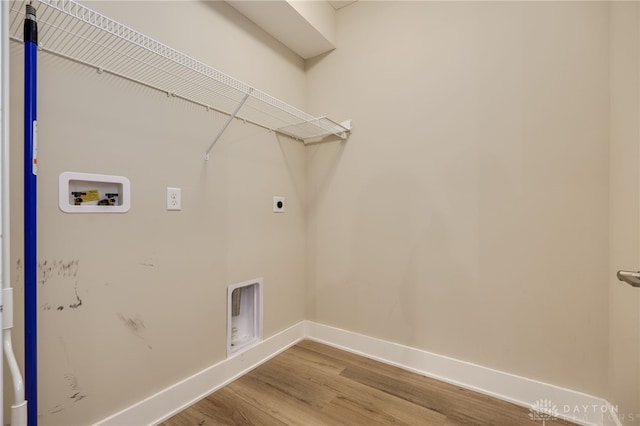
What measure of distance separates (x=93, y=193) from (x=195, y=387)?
107 centimetres

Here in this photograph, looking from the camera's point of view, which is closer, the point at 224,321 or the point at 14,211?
the point at 14,211

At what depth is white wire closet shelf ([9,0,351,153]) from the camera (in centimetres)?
94

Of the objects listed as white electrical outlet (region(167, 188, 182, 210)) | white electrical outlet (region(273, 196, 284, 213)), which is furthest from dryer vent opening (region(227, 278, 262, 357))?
white electrical outlet (region(167, 188, 182, 210))

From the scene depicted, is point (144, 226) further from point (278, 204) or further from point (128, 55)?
point (278, 204)

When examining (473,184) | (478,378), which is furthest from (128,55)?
(478,378)

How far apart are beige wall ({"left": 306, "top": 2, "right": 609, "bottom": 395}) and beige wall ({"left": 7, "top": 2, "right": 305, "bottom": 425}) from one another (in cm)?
62

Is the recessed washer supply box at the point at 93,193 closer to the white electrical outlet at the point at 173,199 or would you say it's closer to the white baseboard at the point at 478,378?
the white electrical outlet at the point at 173,199

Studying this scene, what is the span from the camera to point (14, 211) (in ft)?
3.03

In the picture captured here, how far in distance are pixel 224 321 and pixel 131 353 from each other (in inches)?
18.6

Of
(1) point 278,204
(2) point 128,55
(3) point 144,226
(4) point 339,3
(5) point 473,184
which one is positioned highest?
(4) point 339,3

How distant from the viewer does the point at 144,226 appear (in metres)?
1.24

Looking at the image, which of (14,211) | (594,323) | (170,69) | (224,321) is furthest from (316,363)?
(170,69)

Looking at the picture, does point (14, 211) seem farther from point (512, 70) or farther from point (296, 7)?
point (512, 70)

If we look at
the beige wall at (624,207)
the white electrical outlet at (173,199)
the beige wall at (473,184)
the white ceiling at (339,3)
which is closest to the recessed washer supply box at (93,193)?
the white electrical outlet at (173,199)
